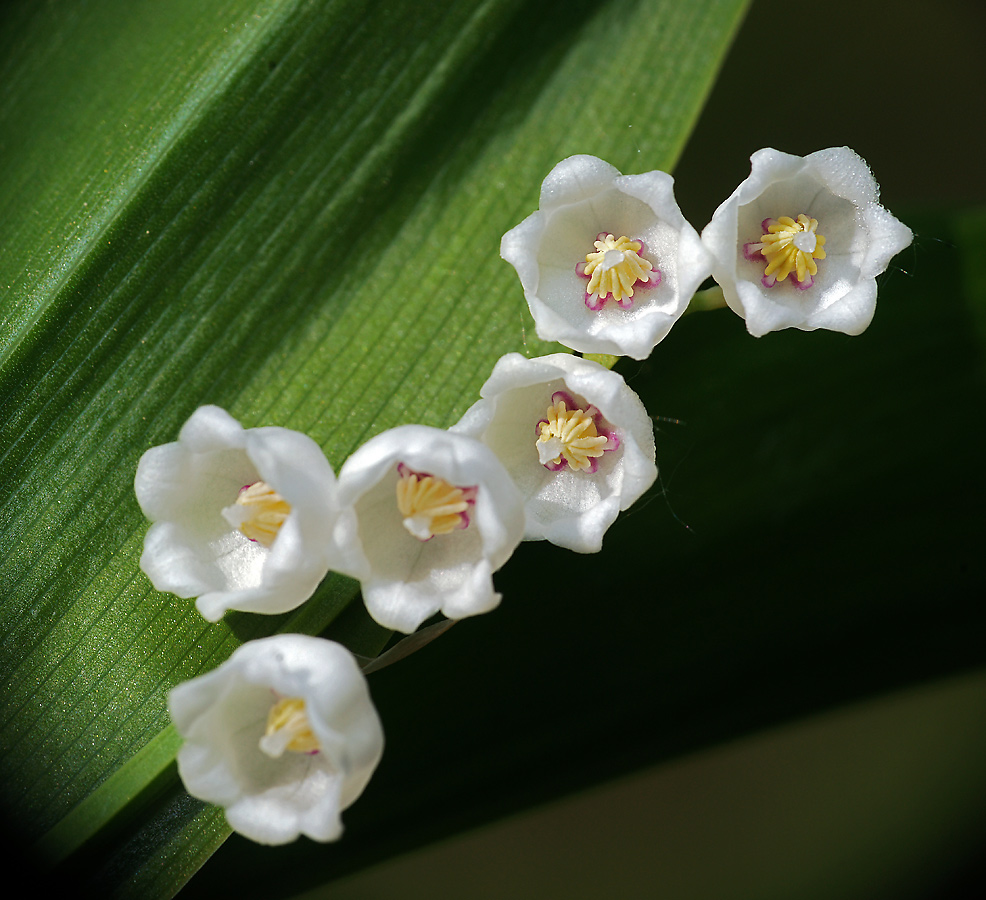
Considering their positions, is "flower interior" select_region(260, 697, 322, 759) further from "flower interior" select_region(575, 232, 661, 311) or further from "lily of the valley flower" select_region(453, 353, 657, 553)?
"flower interior" select_region(575, 232, 661, 311)

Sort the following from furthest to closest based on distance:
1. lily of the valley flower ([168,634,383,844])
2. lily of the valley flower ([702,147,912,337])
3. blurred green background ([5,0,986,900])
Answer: blurred green background ([5,0,986,900]) < lily of the valley flower ([702,147,912,337]) < lily of the valley flower ([168,634,383,844])

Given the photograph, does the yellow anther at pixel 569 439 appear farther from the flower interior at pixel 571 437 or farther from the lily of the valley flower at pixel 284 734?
the lily of the valley flower at pixel 284 734

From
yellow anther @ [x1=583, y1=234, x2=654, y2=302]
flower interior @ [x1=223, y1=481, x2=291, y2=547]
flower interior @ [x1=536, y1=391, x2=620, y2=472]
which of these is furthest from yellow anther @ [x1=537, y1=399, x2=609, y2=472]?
flower interior @ [x1=223, y1=481, x2=291, y2=547]

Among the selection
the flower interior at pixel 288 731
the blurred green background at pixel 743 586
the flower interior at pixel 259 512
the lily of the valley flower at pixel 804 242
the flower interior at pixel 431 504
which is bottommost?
the blurred green background at pixel 743 586

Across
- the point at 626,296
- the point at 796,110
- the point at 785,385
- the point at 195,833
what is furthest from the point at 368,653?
the point at 796,110

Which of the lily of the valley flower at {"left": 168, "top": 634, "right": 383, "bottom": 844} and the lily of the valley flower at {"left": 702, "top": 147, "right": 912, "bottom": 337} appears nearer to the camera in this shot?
the lily of the valley flower at {"left": 168, "top": 634, "right": 383, "bottom": 844}

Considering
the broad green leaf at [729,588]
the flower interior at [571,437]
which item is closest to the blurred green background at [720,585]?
the broad green leaf at [729,588]

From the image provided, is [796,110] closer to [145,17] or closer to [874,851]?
[145,17]

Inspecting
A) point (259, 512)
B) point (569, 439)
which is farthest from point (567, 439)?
point (259, 512)
